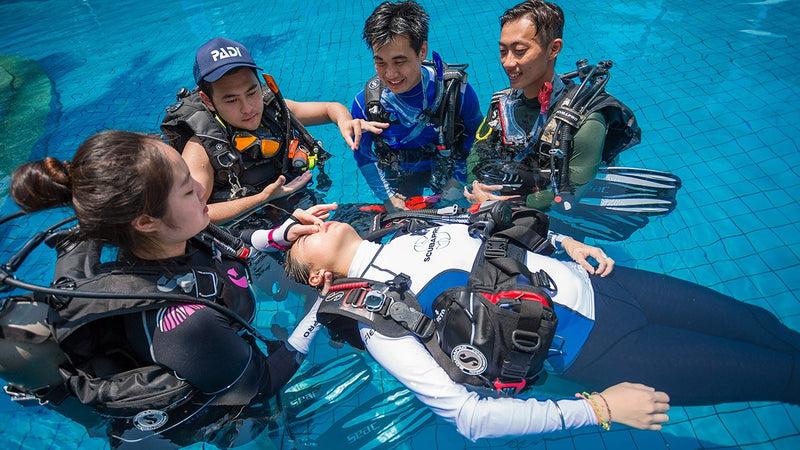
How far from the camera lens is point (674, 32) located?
6.06 meters

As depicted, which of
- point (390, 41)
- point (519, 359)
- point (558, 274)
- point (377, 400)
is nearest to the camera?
point (519, 359)

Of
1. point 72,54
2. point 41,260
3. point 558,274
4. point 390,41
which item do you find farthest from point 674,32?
point 72,54

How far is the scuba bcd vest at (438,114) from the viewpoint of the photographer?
3287 mm

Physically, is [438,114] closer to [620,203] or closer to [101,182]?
[620,203]

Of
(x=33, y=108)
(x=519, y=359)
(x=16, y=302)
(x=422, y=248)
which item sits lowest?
(x=33, y=108)

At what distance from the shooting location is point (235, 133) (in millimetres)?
2920

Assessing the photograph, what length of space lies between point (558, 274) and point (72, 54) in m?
9.80

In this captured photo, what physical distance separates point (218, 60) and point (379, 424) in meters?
2.67

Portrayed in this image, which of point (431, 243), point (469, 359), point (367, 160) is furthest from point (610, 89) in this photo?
point (469, 359)

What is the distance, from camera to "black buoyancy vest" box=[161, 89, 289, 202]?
2.83 metres

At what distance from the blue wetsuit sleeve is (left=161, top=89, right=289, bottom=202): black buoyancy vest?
88 centimetres

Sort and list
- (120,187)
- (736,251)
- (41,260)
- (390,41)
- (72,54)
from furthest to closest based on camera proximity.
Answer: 1. (72,54)
2. (41,260)
3. (736,251)
4. (390,41)
5. (120,187)

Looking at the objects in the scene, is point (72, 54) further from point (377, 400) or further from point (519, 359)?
point (519, 359)

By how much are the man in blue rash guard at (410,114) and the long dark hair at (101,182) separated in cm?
188
